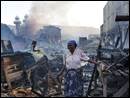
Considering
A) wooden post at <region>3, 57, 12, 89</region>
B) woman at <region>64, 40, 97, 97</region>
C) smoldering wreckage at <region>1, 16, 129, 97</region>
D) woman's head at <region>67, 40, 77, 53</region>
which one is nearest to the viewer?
woman's head at <region>67, 40, 77, 53</region>

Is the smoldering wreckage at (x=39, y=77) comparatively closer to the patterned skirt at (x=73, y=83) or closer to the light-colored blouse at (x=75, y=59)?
the patterned skirt at (x=73, y=83)

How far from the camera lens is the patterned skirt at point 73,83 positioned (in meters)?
8.38

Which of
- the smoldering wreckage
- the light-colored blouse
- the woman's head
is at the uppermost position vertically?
the woman's head

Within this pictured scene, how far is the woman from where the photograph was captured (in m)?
8.33

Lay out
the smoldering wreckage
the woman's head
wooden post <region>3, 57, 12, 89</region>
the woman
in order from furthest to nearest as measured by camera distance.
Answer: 1. wooden post <region>3, 57, 12, 89</region>
2. the smoldering wreckage
3. the woman
4. the woman's head

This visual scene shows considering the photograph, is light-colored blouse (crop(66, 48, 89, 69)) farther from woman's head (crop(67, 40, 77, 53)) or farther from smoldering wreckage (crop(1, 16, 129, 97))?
smoldering wreckage (crop(1, 16, 129, 97))

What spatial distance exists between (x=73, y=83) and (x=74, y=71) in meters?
0.29

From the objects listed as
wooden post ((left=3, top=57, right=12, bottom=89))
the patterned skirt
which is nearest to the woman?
the patterned skirt

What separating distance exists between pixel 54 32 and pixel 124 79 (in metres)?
31.9

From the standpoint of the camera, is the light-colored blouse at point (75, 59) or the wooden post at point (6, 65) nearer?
the light-colored blouse at point (75, 59)

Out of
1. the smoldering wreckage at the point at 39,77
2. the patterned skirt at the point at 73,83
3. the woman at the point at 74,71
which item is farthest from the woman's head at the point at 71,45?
the smoldering wreckage at the point at 39,77

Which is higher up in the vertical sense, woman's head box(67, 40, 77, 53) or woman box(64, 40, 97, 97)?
woman's head box(67, 40, 77, 53)

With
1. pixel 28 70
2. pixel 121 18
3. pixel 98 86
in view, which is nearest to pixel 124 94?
pixel 121 18

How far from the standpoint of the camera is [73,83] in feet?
27.6
